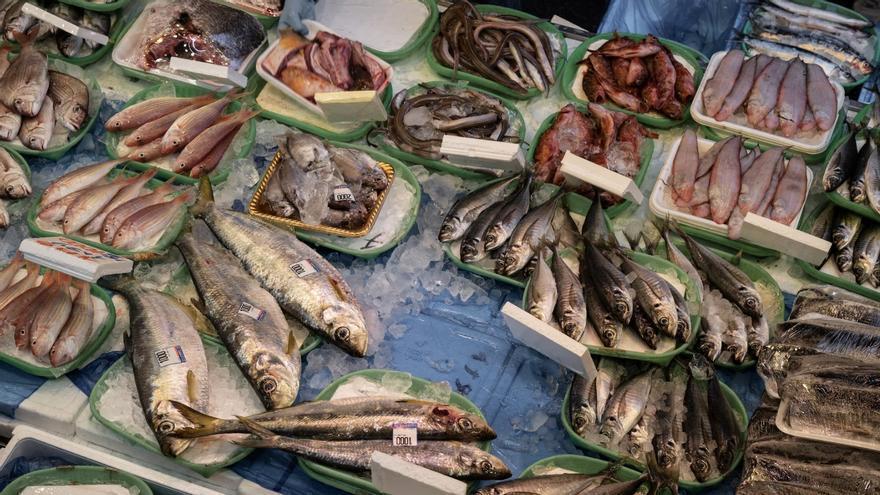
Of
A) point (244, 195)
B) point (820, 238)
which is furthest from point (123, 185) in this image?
point (820, 238)

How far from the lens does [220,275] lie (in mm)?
3590

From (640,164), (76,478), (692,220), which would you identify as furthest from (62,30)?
(692,220)

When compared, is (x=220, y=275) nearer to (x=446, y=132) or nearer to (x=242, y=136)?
(x=242, y=136)

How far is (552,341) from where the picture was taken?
3.14 m

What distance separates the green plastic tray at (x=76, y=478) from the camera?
10.1 ft

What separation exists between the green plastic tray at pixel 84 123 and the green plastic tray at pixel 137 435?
137 centimetres

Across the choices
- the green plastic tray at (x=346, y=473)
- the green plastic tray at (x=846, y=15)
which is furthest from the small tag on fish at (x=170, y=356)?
the green plastic tray at (x=846, y=15)

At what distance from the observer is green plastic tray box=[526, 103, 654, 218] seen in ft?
12.6

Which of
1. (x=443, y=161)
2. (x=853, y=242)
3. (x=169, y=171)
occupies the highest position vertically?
(x=853, y=242)

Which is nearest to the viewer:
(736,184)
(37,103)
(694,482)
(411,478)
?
(411,478)

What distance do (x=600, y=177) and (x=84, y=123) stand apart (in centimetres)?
265

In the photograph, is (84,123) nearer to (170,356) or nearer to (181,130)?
(181,130)

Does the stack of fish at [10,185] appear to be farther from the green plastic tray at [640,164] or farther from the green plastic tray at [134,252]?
the green plastic tray at [640,164]

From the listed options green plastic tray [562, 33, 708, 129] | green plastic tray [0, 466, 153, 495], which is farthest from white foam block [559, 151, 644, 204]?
green plastic tray [0, 466, 153, 495]
